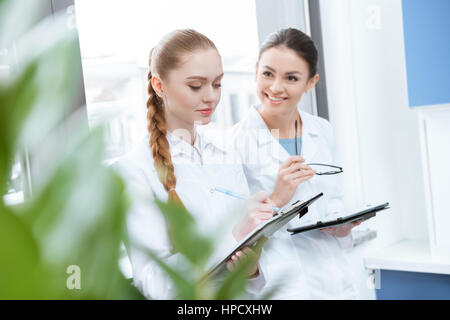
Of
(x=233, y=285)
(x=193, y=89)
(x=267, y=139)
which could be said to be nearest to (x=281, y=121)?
(x=267, y=139)

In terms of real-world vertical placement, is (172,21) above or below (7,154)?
above

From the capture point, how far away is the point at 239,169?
132 centimetres

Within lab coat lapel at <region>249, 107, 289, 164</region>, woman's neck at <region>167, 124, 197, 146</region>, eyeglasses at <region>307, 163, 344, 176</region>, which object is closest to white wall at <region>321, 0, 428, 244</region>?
eyeglasses at <region>307, 163, 344, 176</region>

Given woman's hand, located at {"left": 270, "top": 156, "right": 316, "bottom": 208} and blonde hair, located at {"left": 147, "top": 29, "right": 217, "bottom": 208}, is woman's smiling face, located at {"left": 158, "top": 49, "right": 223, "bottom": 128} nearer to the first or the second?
blonde hair, located at {"left": 147, "top": 29, "right": 217, "bottom": 208}

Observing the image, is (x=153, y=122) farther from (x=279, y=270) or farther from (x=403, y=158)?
(x=403, y=158)

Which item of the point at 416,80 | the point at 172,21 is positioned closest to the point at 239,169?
the point at 172,21

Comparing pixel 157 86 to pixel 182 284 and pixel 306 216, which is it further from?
pixel 182 284

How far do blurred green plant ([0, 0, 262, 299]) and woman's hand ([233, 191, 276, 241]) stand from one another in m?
1.00

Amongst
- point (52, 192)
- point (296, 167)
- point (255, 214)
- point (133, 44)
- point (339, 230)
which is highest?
point (133, 44)

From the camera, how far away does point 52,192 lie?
178 millimetres

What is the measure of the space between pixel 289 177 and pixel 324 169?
152mm

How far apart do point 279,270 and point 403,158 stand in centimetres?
67

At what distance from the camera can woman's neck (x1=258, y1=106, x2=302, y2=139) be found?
1.38 metres

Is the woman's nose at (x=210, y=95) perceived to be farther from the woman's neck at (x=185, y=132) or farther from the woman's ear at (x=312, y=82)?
the woman's ear at (x=312, y=82)
